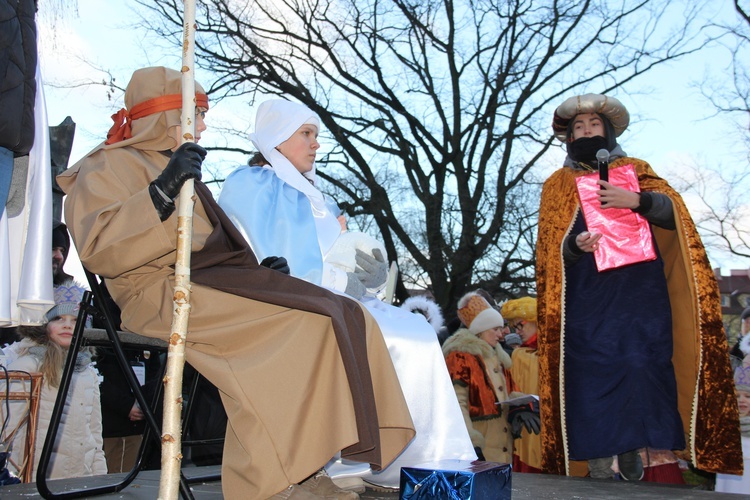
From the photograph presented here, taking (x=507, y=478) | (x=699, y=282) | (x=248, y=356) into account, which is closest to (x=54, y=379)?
(x=248, y=356)

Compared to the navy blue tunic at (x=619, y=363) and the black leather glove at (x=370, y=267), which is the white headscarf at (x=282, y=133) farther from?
the navy blue tunic at (x=619, y=363)

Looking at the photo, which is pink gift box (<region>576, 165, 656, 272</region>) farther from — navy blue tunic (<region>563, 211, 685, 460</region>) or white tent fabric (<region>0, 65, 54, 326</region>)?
white tent fabric (<region>0, 65, 54, 326</region>)

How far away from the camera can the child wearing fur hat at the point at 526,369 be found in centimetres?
614

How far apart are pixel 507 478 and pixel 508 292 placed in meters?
13.1

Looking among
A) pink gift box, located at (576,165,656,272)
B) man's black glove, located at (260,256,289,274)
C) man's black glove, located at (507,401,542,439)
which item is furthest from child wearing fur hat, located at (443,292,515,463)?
man's black glove, located at (260,256,289,274)

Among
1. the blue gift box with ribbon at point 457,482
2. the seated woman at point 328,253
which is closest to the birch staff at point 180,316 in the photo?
the blue gift box with ribbon at point 457,482

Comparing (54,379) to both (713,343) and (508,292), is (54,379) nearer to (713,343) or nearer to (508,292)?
(713,343)

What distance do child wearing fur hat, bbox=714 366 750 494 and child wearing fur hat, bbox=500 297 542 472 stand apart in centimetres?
127

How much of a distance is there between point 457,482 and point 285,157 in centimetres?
192

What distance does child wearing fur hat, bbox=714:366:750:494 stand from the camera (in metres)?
4.52

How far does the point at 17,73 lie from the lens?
2354mm

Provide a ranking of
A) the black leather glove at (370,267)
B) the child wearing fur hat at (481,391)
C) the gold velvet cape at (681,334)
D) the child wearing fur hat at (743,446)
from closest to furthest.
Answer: the black leather glove at (370,267), the gold velvet cape at (681,334), the child wearing fur hat at (743,446), the child wearing fur hat at (481,391)

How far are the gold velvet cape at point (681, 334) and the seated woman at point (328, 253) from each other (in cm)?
106

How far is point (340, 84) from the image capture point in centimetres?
1589
